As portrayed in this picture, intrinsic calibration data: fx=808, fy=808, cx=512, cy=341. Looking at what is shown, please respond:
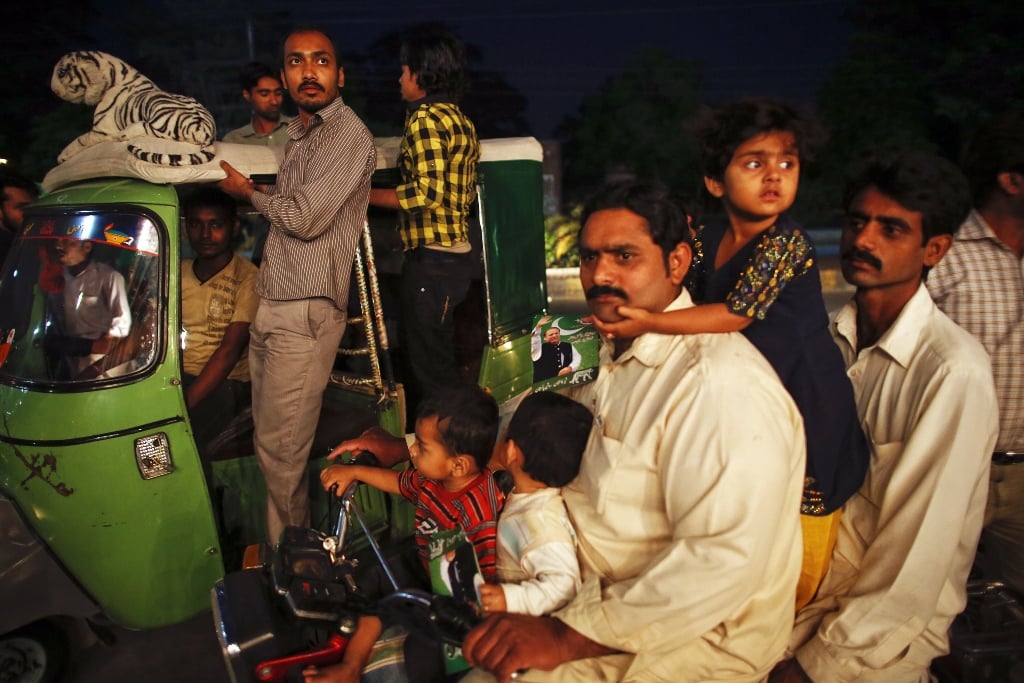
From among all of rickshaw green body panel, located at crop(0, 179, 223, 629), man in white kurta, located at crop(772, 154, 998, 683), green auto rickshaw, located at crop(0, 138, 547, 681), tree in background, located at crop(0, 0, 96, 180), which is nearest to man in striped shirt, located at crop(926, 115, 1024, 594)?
man in white kurta, located at crop(772, 154, 998, 683)

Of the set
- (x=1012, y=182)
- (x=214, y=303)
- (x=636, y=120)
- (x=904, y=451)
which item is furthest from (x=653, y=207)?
(x=636, y=120)

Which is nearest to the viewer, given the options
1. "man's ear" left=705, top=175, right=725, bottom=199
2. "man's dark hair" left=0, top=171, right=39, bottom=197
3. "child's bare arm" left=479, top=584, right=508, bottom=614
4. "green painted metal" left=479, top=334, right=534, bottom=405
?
"child's bare arm" left=479, top=584, right=508, bottom=614

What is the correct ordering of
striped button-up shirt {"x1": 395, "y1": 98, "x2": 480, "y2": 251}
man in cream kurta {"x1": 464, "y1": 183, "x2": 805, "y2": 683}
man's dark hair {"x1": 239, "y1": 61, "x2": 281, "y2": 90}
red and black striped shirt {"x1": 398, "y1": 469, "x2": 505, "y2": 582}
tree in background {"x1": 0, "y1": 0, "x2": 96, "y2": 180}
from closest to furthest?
man in cream kurta {"x1": 464, "y1": 183, "x2": 805, "y2": 683} < red and black striped shirt {"x1": 398, "y1": 469, "x2": 505, "y2": 582} < striped button-up shirt {"x1": 395, "y1": 98, "x2": 480, "y2": 251} < man's dark hair {"x1": 239, "y1": 61, "x2": 281, "y2": 90} < tree in background {"x1": 0, "y1": 0, "x2": 96, "y2": 180}

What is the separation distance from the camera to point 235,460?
12.0ft

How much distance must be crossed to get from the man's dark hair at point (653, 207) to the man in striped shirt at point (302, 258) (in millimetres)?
1535

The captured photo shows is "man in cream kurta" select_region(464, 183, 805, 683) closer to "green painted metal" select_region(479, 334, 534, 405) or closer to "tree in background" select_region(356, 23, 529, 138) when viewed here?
"green painted metal" select_region(479, 334, 534, 405)

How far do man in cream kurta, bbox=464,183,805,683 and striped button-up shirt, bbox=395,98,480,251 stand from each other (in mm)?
1793

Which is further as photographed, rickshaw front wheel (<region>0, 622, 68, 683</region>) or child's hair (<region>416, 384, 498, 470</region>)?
rickshaw front wheel (<region>0, 622, 68, 683</region>)

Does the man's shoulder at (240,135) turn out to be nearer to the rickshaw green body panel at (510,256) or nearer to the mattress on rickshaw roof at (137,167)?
the rickshaw green body panel at (510,256)

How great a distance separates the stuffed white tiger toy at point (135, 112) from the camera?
317cm

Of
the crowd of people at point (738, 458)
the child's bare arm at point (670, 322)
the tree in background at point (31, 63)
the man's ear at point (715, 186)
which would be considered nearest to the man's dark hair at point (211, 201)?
the crowd of people at point (738, 458)

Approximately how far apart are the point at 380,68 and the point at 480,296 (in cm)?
2739

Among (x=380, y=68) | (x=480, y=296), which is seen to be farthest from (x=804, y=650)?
(x=380, y=68)

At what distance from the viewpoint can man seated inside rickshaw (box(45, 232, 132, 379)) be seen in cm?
298
